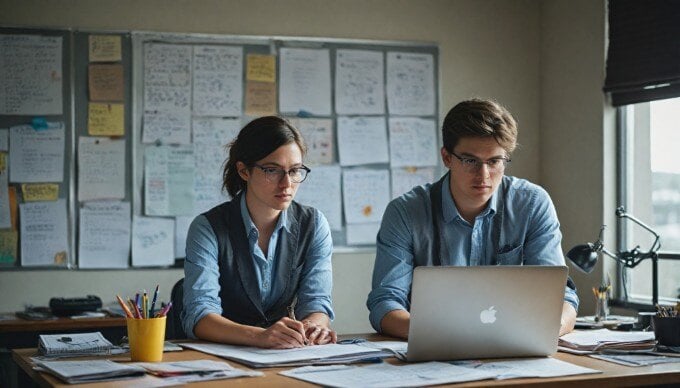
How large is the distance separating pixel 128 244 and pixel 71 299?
0.48 metres

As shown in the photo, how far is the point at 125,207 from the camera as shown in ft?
14.1

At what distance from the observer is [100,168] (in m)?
4.26

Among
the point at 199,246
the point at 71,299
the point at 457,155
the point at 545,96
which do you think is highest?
the point at 545,96

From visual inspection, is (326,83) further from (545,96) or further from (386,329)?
(386,329)

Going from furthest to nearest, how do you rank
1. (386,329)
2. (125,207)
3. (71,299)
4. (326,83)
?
(326,83), (125,207), (71,299), (386,329)

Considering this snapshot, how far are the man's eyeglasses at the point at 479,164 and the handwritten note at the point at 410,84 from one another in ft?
7.23

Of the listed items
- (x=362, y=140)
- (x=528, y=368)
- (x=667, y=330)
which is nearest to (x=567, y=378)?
(x=528, y=368)

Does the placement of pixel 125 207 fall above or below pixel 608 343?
above

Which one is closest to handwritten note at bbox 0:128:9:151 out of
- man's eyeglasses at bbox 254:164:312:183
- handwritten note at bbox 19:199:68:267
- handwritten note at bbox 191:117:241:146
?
handwritten note at bbox 19:199:68:267

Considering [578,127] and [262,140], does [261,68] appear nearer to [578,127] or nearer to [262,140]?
[578,127]

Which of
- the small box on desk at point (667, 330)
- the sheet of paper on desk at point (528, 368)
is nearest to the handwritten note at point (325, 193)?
the small box on desk at point (667, 330)

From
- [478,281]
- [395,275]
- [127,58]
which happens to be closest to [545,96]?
[127,58]

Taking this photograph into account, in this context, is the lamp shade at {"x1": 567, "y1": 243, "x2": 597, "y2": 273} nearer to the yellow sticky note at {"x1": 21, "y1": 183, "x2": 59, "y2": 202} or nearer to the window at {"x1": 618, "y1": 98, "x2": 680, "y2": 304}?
the window at {"x1": 618, "y1": 98, "x2": 680, "y2": 304}

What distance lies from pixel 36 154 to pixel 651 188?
2908 millimetres
